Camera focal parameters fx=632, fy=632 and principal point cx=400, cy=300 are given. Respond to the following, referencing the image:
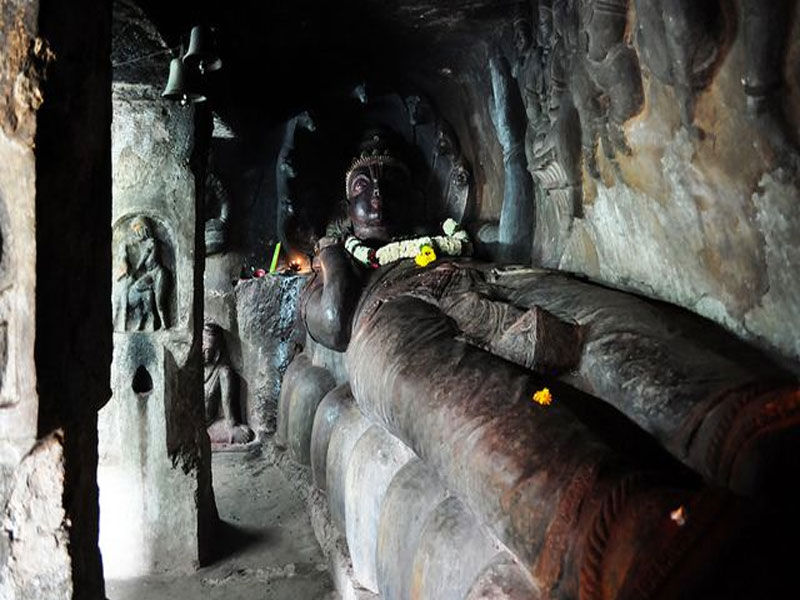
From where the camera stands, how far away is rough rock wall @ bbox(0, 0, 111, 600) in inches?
65.9

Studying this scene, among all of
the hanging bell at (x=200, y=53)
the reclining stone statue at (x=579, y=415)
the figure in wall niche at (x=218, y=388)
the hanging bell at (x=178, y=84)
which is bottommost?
the figure in wall niche at (x=218, y=388)

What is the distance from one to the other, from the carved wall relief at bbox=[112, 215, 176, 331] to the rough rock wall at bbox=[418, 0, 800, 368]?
212 centimetres

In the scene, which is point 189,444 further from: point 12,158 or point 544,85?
point 544,85

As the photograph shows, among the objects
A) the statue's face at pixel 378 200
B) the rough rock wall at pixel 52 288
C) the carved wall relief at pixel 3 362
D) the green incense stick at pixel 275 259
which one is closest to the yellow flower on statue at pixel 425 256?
the statue's face at pixel 378 200

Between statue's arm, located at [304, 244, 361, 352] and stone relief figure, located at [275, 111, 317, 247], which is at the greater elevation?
stone relief figure, located at [275, 111, 317, 247]

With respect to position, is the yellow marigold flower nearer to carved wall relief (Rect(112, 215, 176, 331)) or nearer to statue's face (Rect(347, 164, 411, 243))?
carved wall relief (Rect(112, 215, 176, 331))

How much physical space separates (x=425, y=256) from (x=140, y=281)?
1.60 meters

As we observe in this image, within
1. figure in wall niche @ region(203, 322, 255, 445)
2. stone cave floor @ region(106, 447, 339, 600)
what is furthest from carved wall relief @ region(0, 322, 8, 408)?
figure in wall niche @ region(203, 322, 255, 445)

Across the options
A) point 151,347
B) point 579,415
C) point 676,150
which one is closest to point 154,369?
point 151,347

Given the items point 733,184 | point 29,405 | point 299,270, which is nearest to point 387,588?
point 29,405

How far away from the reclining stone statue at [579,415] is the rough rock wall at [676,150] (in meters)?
0.19

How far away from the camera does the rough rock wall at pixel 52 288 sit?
65.9 inches

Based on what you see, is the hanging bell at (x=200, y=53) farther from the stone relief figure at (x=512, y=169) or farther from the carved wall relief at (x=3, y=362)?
the stone relief figure at (x=512, y=169)

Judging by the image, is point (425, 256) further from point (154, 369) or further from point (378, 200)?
point (154, 369)
